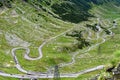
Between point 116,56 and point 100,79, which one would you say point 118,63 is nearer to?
point 116,56

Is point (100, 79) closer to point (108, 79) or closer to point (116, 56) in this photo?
point (108, 79)

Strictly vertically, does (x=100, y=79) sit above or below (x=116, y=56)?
below

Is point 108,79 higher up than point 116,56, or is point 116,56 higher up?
point 116,56

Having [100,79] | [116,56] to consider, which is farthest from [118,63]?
[100,79]

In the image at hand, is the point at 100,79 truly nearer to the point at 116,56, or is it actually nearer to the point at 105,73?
the point at 105,73

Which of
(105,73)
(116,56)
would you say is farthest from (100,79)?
(116,56)

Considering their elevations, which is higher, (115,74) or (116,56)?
(116,56)
